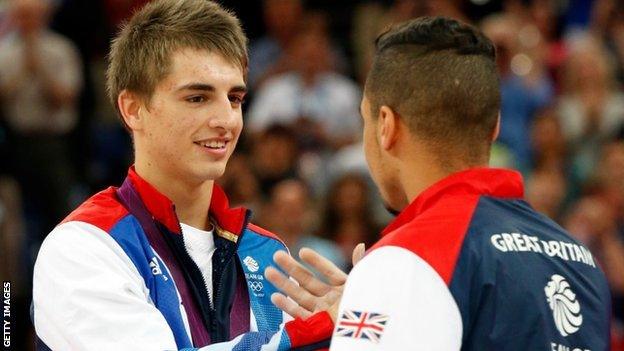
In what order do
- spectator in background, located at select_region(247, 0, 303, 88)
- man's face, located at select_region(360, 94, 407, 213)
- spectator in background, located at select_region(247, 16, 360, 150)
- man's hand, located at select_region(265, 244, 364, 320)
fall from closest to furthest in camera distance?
1. man's face, located at select_region(360, 94, 407, 213)
2. man's hand, located at select_region(265, 244, 364, 320)
3. spectator in background, located at select_region(247, 16, 360, 150)
4. spectator in background, located at select_region(247, 0, 303, 88)

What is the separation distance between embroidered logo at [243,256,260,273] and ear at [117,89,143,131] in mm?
702

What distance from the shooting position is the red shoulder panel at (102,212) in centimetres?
462

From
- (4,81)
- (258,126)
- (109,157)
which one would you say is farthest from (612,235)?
(4,81)

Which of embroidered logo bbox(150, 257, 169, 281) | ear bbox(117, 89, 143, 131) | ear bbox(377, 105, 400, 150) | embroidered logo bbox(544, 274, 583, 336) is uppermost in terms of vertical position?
ear bbox(377, 105, 400, 150)

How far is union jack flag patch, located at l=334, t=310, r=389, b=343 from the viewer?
373cm

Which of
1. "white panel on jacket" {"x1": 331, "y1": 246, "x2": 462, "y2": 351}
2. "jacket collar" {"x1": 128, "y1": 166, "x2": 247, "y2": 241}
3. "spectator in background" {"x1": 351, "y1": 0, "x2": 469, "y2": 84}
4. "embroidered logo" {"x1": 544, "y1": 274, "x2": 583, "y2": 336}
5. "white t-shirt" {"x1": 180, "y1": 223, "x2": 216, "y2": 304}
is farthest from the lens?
"spectator in background" {"x1": 351, "y1": 0, "x2": 469, "y2": 84}

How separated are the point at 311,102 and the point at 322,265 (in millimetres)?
7078

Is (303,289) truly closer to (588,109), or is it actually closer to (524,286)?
(524,286)

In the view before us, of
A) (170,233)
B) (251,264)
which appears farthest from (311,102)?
(170,233)

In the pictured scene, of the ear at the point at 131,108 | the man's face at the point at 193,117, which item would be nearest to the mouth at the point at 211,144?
the man's face at the point at 193,117

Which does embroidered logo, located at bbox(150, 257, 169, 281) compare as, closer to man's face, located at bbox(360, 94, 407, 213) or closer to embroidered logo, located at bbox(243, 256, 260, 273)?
embroidered logo, located at bbox(243, 256, 260, 273)

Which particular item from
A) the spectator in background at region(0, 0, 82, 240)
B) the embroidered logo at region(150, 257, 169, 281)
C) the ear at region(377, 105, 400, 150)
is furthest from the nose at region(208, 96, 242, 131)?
the spectator in background at region(0, 0, 82, 240)

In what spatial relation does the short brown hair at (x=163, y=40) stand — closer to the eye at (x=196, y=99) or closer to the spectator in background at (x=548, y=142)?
the eye at (x=196, y=99)

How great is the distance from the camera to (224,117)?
4.81m
